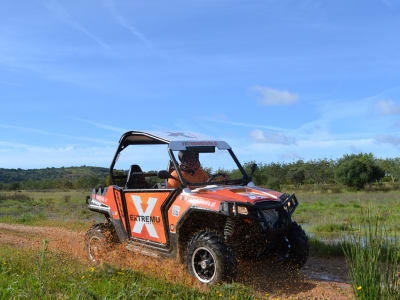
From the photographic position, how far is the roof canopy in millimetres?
7254

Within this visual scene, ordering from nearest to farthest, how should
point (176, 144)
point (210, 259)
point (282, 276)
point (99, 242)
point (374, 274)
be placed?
point (374, 274)
point (210, 259)
point (282, 276)
point (176, 144)
point (99, 242)

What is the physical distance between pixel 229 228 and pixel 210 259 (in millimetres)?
503

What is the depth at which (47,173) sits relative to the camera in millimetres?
113188

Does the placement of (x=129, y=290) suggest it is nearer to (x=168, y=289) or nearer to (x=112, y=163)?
(x=168, y=289)

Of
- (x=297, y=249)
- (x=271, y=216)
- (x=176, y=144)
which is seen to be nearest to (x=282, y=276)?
(x=297, y=249)

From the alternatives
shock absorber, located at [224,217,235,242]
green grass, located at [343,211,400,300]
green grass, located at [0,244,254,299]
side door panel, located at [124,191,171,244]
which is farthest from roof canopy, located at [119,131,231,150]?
green grass, located at [343,211,400,300]

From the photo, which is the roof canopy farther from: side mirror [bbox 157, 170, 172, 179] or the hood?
the hood

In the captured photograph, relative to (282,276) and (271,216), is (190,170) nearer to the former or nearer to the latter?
(271,216)

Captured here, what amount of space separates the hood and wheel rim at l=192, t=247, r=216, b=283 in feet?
2.52

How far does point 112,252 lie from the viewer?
806 centimetres

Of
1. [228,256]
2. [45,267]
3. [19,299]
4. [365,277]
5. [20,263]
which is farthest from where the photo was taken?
[20,263]

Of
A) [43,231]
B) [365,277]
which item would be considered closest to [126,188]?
[365,277]

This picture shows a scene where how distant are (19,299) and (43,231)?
9.48 metres

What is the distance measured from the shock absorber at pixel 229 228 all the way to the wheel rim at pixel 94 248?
3.10 metres
